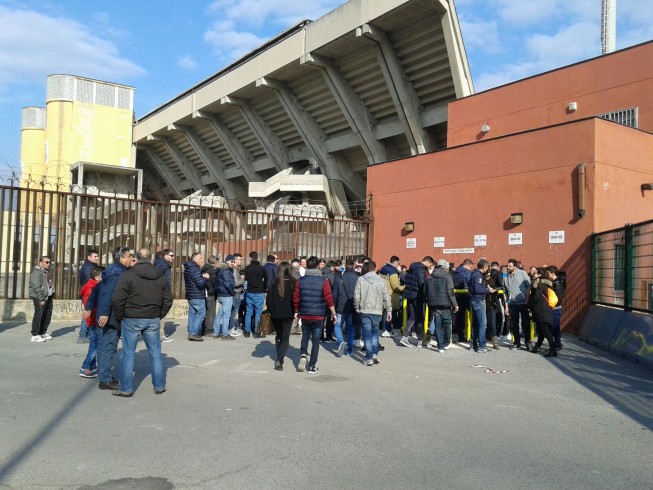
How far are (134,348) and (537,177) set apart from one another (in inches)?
404

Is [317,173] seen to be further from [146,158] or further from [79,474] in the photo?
[79,474]

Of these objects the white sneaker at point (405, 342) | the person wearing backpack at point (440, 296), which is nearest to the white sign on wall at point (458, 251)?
the white sneaker at point (405, 342)

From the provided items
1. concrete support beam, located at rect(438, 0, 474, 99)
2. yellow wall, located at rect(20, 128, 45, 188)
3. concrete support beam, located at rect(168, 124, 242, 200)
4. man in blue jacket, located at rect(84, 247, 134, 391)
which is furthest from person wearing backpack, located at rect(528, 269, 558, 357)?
yellow wall, located at rect(20, 128, 45, 188)

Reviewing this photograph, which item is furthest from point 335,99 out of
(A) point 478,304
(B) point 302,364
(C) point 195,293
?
(B) point 302,364

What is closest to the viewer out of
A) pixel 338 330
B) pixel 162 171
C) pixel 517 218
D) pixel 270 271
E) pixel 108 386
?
pixel 108 386

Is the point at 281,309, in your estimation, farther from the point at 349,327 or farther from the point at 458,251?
the point at 458,251

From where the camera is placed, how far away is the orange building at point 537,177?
12.4 m

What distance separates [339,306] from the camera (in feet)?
34.1

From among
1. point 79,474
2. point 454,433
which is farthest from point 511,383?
point 79,474

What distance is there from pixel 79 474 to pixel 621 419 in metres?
5.01

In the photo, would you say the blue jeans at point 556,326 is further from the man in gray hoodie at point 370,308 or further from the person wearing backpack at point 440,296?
the man in gray hoodie at point 370,308

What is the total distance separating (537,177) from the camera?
1338 centimetres

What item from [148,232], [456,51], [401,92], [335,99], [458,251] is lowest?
[458,251]

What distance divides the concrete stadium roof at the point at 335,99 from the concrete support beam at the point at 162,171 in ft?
14.9
